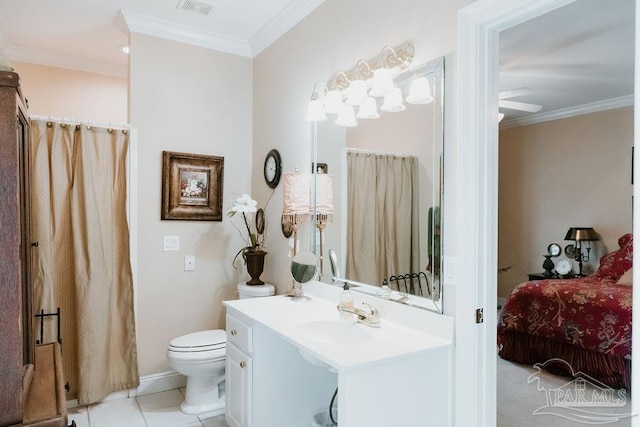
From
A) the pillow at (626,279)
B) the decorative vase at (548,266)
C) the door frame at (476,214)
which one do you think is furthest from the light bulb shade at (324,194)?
the decorative vase at (548,266)

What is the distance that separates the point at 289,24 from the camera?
2.98 metres

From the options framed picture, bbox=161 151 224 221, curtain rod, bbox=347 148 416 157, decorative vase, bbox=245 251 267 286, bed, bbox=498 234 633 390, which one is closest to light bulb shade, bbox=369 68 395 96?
curtain rod, bbox=347 148 416 157

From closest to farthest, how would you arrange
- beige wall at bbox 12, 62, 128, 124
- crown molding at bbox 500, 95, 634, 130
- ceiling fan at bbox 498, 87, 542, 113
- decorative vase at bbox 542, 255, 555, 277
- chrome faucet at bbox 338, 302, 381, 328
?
chrome faucet at bbox 338, 302, 381, 328 < ceiling fan at bbox 498, 87, 542, 113 < beige wall at bbox 12, 62, 128, 124 < crown molding at bbox 500, 95, 634, 130 < decorative vase at bbox 542, 255, 555, 277

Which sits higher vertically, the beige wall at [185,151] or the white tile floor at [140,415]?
the beige wall at [185,151]

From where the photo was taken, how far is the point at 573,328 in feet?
11.1

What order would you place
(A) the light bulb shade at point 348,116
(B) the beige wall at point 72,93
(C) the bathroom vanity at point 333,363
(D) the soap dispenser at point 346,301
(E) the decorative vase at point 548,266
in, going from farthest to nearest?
(E) the decorative vase at point 548,266 < (B) the beige wall at point 72,93 < (A) the light bulb shade at point 348,116 < (D) the soap dispenser at point 346,301 < (C) the bathroom vanity at point 333,363

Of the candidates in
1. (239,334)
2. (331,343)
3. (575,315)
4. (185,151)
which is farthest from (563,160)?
(239,334)

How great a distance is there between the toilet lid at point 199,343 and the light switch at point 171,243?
26.5 inches

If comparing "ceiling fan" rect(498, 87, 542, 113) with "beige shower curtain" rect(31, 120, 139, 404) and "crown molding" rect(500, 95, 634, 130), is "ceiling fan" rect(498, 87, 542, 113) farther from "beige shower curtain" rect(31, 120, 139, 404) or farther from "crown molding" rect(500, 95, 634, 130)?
"beige shower curtain" rect(31, 120, 139, 404)

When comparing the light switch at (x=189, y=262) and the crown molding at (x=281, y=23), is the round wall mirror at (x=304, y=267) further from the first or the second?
the crown molding at (x=281, y=23)

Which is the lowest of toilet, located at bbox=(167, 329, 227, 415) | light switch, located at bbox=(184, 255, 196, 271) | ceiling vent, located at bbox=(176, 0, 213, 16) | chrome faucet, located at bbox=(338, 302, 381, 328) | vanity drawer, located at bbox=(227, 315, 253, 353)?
toilet, located at bbox=(167, 329, 227, 415)

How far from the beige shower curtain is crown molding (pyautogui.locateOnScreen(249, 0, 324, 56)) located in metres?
1.22

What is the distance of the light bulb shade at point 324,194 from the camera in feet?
8.55

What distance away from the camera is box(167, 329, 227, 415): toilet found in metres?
2.72
